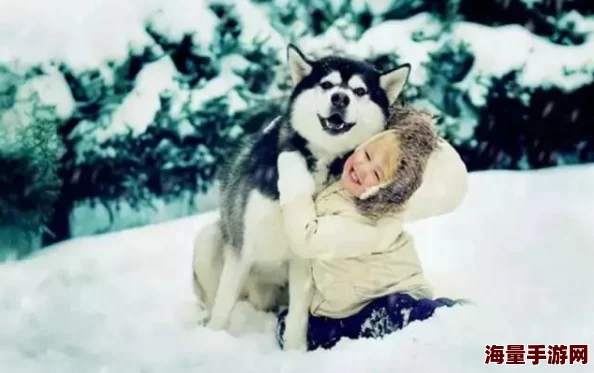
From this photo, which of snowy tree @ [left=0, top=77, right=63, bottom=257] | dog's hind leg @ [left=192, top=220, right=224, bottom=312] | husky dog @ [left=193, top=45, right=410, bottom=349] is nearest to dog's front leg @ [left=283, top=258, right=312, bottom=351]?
husky dog @ [left=193, top=45, right=410, bottom=349]

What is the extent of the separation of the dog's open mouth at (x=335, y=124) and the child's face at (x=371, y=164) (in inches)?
1.5

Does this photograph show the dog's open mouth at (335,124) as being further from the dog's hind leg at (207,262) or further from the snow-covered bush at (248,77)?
the dog's hind leg at (207,262)

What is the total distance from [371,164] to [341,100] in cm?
11

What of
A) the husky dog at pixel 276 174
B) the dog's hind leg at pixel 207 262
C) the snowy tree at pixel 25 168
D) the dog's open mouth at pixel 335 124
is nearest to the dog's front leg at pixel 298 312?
the husky dog at pixel 276 174

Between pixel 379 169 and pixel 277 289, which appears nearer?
pixel 379 169

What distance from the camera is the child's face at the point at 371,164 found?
151cm

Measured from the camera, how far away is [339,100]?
1.49 m

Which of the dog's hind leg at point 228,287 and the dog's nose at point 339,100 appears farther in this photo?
the dog's hind leg at point 228,287

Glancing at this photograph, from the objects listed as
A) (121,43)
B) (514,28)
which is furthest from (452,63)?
(121,43)

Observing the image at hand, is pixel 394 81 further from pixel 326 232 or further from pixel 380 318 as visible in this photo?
pixel 380 318

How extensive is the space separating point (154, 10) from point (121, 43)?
0.07 meters

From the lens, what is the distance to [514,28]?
164cm

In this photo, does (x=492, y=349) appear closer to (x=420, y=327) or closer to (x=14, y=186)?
(x=420, y=327)

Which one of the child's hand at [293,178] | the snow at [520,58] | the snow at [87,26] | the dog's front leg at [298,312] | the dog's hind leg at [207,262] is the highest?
the snow at [87,26]
